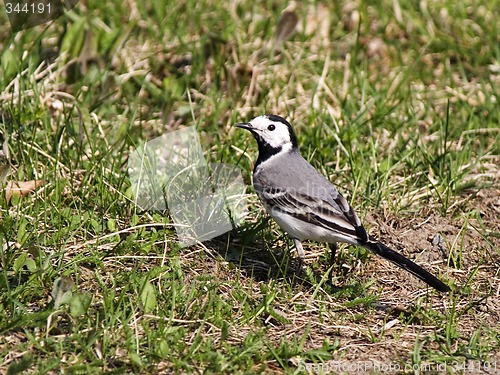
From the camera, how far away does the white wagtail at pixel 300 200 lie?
16.4ft

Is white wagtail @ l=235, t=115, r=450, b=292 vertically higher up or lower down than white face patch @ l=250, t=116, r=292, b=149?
lower down

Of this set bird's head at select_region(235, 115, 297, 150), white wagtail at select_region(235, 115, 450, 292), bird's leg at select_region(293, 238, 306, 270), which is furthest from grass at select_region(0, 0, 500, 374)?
bird's head at select_region(235, 115, 297, 150)

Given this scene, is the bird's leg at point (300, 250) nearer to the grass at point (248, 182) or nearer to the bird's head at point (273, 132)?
the grass at point (248, 182)

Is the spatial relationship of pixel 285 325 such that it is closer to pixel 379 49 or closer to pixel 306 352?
pixel 306 352

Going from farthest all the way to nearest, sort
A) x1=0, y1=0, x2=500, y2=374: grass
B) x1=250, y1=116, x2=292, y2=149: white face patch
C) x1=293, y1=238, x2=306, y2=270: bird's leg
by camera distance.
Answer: x1=250, y1=116, x2=292, y2=149: white face patch < x1=293, y1=238, x2=306, y2=270: bird's leg < x1=0, y1=0, x2=500, y2=374: grass

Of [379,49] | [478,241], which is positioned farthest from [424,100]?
[478,241]

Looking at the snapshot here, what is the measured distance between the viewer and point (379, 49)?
8.32 meters

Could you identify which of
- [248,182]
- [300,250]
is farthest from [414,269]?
[248,182]

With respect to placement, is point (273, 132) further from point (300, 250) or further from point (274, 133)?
point (300, 250)

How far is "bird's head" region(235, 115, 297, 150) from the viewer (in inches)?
229

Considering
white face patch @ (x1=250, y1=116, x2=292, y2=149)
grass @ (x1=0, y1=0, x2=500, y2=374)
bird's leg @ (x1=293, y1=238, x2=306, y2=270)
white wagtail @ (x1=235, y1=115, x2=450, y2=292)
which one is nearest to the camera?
grass @ (x1=0, y1=0, x2=500, y2=374)

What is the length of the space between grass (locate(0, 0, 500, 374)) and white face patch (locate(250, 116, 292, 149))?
54 centimetres

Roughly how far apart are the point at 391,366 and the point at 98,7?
5.37 meters

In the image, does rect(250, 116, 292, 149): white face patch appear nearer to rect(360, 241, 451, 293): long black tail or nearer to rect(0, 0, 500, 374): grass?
rect(0, 0, 500, 374): grass
